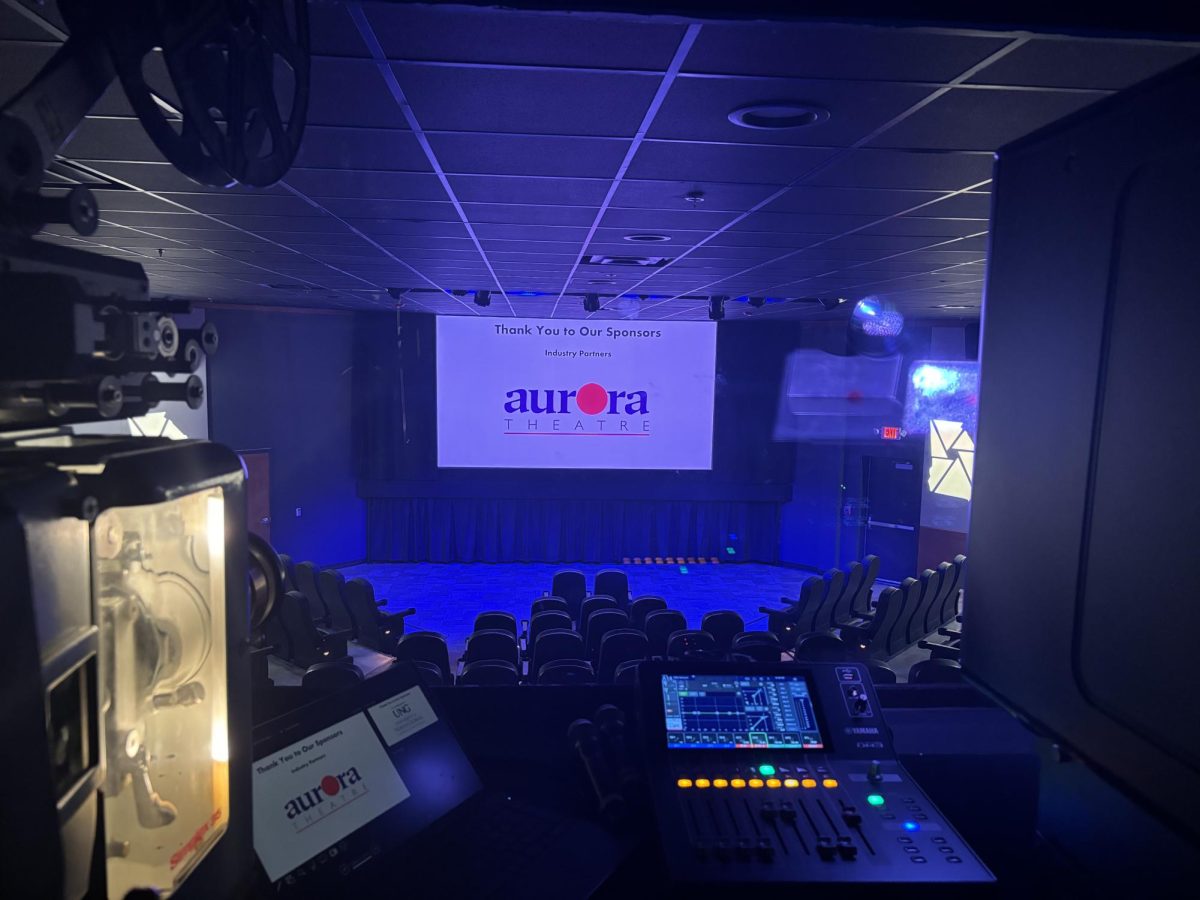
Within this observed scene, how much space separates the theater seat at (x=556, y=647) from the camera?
5926 mm

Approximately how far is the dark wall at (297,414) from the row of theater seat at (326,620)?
7.62 feet

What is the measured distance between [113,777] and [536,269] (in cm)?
616

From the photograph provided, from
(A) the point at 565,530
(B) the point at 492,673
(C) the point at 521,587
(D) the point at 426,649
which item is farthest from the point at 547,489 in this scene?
(B) the point at 492,673

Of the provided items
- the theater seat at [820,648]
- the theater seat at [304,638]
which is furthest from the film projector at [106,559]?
the theater seat at [304,638]

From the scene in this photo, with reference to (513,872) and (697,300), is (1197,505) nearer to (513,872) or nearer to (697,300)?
(513,872)

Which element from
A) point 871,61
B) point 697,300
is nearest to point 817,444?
point 697,300

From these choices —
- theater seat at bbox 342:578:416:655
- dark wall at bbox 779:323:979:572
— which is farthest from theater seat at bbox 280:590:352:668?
dark wall at bbox 779:323:979:572

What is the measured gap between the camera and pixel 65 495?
26.8 inches

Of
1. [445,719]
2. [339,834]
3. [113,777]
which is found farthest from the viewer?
[445,719]

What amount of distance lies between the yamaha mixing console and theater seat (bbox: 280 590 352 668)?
608 cm

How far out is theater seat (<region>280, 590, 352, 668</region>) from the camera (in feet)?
22.9

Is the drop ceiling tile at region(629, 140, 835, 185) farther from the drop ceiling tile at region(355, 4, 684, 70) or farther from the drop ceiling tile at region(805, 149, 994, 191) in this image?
the drop ceiling tile at region(355, 4, 684, 70)

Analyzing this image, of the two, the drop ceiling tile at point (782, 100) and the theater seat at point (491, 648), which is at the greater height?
the drop ceiling tile at point (782, 100)

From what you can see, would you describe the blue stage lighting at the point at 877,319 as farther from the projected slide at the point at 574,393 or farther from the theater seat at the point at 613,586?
the theater seat at the point at 613,586
